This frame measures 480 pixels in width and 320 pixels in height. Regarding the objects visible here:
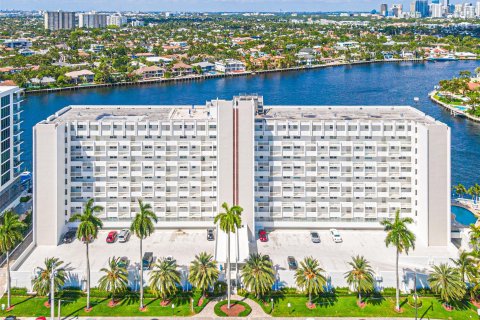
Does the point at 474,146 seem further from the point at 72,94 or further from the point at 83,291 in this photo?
the point at 72,94

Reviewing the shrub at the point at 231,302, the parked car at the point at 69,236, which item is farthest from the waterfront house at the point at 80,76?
the shrub at the point at 231,302

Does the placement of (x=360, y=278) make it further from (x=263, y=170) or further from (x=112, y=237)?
(x=112, y=237)

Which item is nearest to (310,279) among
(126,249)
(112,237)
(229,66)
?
(126,249)

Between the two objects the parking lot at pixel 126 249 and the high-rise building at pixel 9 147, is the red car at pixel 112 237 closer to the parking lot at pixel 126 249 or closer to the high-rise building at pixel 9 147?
the parking lot at pixel 126 249

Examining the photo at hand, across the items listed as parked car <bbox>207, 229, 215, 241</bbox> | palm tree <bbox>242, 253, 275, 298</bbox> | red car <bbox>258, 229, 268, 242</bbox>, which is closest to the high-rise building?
parked car <bbox>207, 229, 215, 241</bbox>

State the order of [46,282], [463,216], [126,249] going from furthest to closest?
1. [463,216]
2. [126,249]
3. [46,282]

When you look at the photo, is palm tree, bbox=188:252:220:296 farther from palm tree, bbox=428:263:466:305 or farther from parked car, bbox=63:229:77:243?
palm tree, bbox=428:263:466:305
